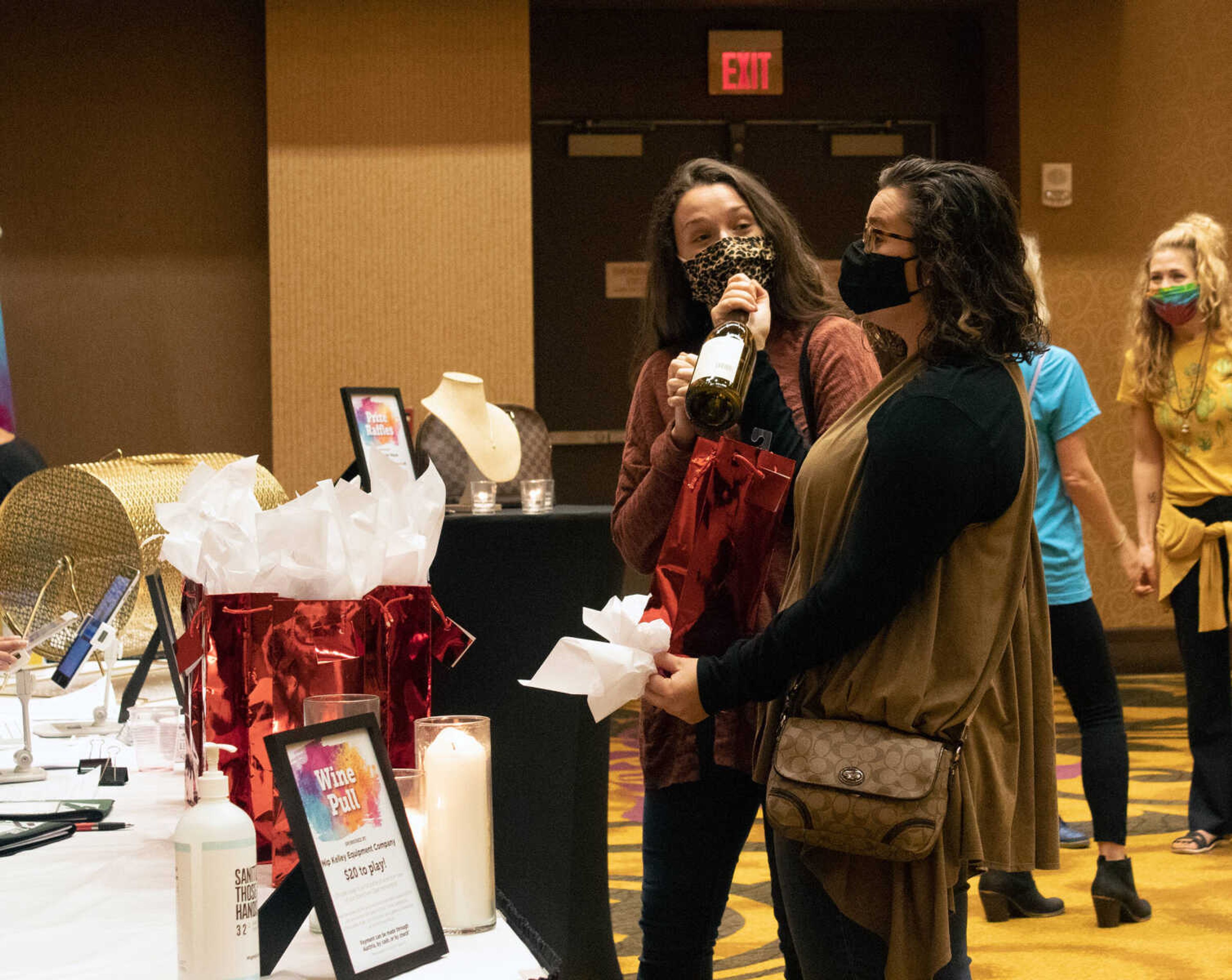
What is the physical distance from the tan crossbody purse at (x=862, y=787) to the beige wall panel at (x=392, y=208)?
4385 millimetres

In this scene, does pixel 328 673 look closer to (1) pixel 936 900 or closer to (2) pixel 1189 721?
(1) pixel 936 900

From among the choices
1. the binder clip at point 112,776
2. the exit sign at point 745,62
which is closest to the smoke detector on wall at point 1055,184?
the exit sign at point 745,62

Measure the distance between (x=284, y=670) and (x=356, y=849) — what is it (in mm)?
259

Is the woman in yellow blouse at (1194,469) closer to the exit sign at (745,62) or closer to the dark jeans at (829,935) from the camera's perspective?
the dark jeans at (829,935)

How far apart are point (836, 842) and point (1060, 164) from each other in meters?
5.56

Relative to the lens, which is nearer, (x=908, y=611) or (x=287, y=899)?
(x=287, y=899)

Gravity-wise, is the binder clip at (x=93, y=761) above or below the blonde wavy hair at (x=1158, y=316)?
below

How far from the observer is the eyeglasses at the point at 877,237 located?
4.50 ft

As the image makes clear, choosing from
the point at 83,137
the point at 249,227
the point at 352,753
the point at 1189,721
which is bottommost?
the point at 1189,721

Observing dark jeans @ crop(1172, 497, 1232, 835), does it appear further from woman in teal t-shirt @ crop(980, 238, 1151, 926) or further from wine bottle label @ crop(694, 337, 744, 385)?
wine bottle label @ crop(694, 337, 744, 385)

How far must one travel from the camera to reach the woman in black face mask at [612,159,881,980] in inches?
63.4

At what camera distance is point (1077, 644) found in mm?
2814

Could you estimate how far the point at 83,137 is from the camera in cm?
577

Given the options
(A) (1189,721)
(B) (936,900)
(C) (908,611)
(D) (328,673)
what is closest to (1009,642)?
(C) (908,611)
